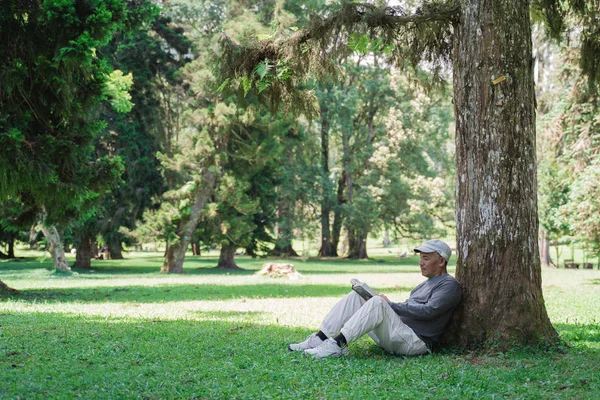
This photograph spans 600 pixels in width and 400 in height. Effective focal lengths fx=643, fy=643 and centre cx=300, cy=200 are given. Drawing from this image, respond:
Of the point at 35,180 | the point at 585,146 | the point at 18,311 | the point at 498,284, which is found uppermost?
the point at 585,146

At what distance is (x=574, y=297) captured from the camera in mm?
15289

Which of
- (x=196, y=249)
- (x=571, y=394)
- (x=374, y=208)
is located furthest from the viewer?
(x=196, y=249)

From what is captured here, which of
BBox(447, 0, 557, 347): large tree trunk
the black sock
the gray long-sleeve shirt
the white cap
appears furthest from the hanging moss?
the black sock

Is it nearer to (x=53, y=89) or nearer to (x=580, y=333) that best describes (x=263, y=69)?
(x=580, y=333)

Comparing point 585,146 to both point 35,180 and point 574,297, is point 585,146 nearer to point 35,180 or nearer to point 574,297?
point 574,297

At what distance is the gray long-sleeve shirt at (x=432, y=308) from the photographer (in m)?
7.09

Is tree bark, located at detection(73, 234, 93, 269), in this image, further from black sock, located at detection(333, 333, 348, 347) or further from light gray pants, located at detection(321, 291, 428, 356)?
black sock, located at detection(333, 333, 348, 347)

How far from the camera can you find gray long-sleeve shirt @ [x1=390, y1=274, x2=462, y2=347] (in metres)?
7.09

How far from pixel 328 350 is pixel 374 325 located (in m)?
0.57

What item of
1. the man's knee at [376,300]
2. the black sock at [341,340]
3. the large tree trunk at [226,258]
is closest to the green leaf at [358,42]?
the man's knee at [376,300]

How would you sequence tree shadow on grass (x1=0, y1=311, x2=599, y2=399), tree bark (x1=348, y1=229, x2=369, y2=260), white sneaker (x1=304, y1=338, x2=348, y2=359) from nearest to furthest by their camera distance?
tree shadow on grass (x1=0, y1=311, x2=599, y2=399) → white sneaker (x1=304, y1=338, x2=348, y2=359) → tree bark (x1=348, y1=229, x2=369, y2=260)

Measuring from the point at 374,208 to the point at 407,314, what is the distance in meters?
35.4

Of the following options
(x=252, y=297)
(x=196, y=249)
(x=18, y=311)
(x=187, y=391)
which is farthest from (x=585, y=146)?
(x=196, y=249)

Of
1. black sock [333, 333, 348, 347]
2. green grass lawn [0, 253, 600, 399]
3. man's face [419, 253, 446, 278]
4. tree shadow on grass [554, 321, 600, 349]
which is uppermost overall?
man's face [419, 253, 446, 278]
